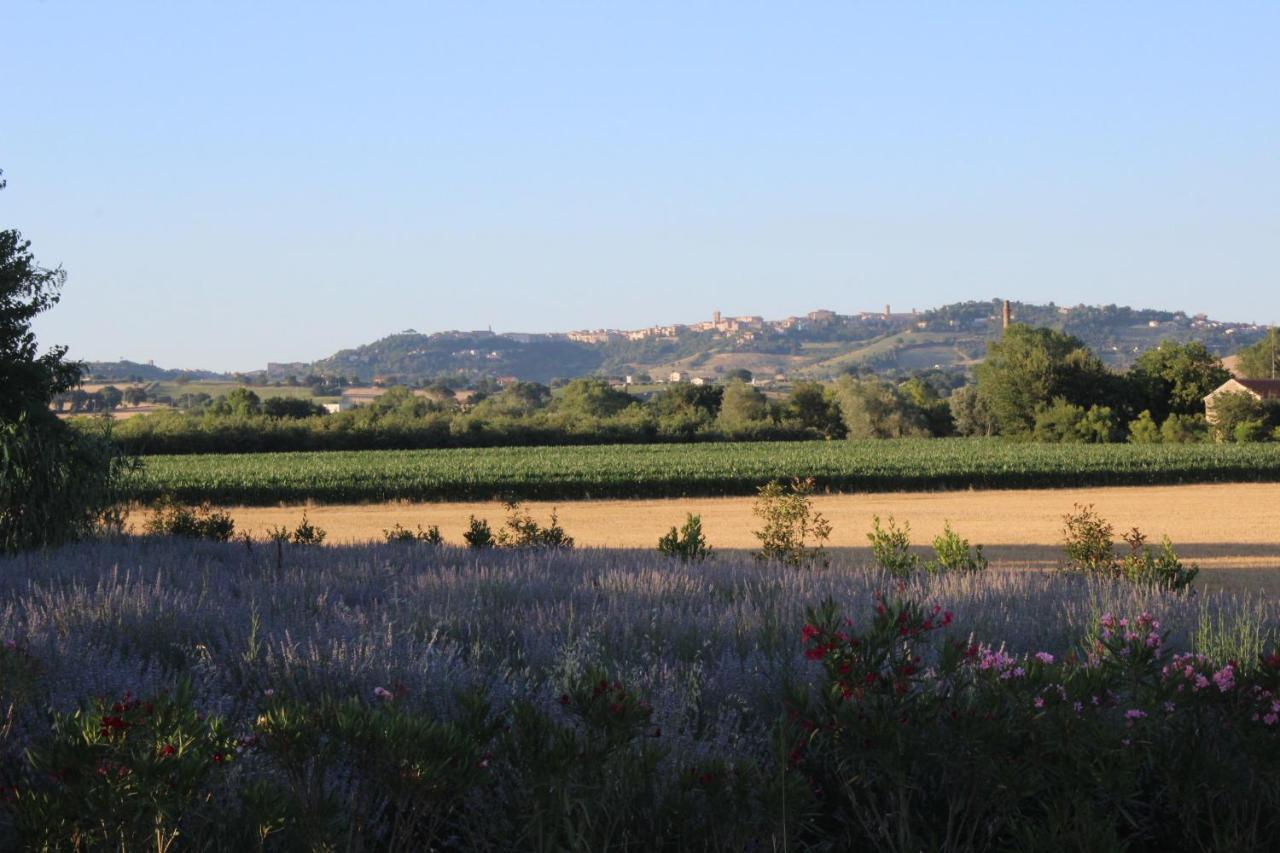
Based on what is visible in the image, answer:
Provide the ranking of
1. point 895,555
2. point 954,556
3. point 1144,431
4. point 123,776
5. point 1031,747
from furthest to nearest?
1. point 1144,431
2. point 954,556
3. point 895,555
4. point 1031,747
5. point 123,776

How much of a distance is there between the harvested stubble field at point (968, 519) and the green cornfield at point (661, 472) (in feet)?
3.15

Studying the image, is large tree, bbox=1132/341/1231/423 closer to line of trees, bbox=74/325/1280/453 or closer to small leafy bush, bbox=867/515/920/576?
line of trees, bbox=74/325/1280/453

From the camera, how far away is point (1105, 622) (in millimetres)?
5035

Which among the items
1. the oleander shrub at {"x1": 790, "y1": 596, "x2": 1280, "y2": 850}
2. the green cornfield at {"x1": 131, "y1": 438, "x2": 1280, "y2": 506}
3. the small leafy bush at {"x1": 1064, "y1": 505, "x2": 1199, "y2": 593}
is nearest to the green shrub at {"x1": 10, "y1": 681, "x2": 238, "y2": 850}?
the oleander shrub at {"x1": 790, "y1": 596, "x2": 1280, "y2": 850}

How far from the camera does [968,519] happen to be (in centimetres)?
3108

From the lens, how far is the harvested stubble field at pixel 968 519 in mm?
23141

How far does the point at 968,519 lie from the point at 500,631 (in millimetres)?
26078

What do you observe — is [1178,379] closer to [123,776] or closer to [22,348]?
[22,348]

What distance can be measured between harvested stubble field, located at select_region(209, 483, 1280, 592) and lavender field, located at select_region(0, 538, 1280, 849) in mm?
11696

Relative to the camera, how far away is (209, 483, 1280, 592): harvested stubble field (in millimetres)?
23141

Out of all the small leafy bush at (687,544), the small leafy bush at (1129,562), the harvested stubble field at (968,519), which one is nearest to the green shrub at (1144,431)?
the harvested stubble field at (968,519)

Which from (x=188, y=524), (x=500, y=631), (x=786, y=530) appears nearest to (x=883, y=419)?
(x=188, y=524)

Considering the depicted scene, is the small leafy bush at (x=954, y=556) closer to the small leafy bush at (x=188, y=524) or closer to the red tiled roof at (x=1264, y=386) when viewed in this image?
the small leafy bush at (x=188, y=524)

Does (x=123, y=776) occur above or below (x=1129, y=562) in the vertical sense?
above
